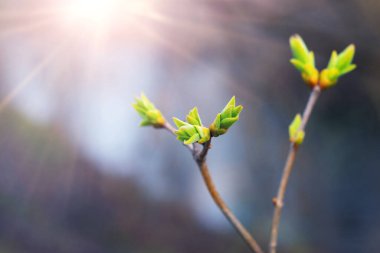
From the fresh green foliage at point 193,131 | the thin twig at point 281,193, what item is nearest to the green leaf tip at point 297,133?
the thin twig at point 281,193

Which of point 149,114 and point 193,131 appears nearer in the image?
point 193,131

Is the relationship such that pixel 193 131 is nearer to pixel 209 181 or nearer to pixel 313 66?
pixel 209 181

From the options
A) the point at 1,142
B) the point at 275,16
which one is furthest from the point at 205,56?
the point at 1,142

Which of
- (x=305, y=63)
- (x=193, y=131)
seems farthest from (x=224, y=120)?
(x=305, y=63)

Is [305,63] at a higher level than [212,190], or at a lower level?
higher

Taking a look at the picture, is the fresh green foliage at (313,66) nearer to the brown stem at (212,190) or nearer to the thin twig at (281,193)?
the thin twig at (281,193)

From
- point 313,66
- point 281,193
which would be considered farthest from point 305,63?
point 281,193

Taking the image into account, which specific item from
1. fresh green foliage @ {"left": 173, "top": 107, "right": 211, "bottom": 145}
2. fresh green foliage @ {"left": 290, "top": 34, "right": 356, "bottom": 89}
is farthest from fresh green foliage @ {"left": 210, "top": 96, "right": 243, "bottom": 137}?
fresh green foliage @ {"left": 290, "top": 34, "right": 356, "bottom": 89}

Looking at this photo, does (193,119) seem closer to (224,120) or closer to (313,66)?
(224,120)

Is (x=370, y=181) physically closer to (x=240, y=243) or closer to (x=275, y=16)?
(x=240, y=243)
